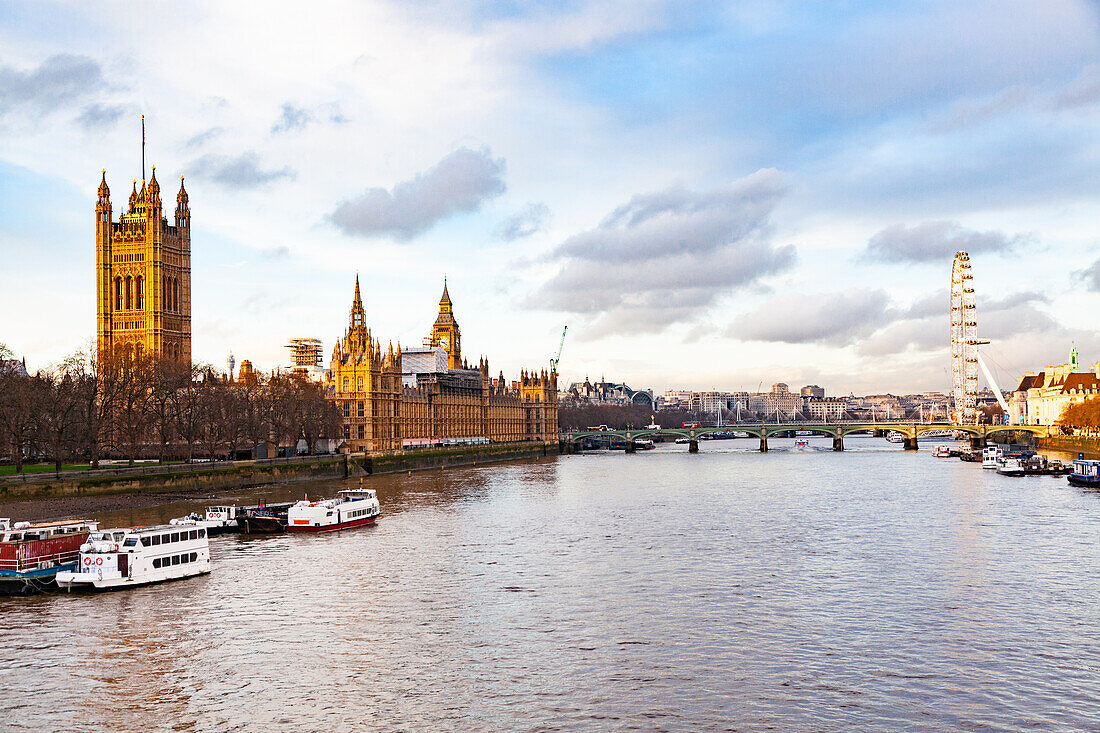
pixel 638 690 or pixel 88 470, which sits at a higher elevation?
pixel 88 470

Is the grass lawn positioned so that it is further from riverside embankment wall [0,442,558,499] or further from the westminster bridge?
the westminster bridge

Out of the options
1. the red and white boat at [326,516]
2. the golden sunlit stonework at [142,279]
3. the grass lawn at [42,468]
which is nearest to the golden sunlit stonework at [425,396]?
the golden sunlit stonework at [142,279]

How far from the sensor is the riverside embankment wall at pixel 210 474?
6234cm

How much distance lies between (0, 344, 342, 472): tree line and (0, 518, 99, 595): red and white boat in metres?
29.3

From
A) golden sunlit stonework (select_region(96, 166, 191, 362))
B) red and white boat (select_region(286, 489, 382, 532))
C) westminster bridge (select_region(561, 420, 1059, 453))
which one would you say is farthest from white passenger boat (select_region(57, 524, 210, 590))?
westminster bridge (select_region(561, 420, 1059, 453))

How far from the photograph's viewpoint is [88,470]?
70625 mm

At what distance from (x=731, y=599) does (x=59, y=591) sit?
23.7 meters

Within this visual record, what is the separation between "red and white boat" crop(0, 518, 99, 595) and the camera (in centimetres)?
3688

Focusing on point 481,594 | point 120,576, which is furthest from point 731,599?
point 120,576

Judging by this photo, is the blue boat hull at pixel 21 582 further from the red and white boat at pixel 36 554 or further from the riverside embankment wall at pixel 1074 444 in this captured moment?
the riverside embankment wall at pixel 1074 444

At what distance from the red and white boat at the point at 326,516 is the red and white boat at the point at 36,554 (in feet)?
46.6

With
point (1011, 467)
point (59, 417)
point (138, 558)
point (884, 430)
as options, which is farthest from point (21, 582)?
point (884, 430)

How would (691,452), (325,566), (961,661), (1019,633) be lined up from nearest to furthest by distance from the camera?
(961,661) < (1019,633) < (325,566) < (691,452)

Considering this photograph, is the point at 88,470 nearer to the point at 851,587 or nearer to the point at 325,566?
the point at 325,566
